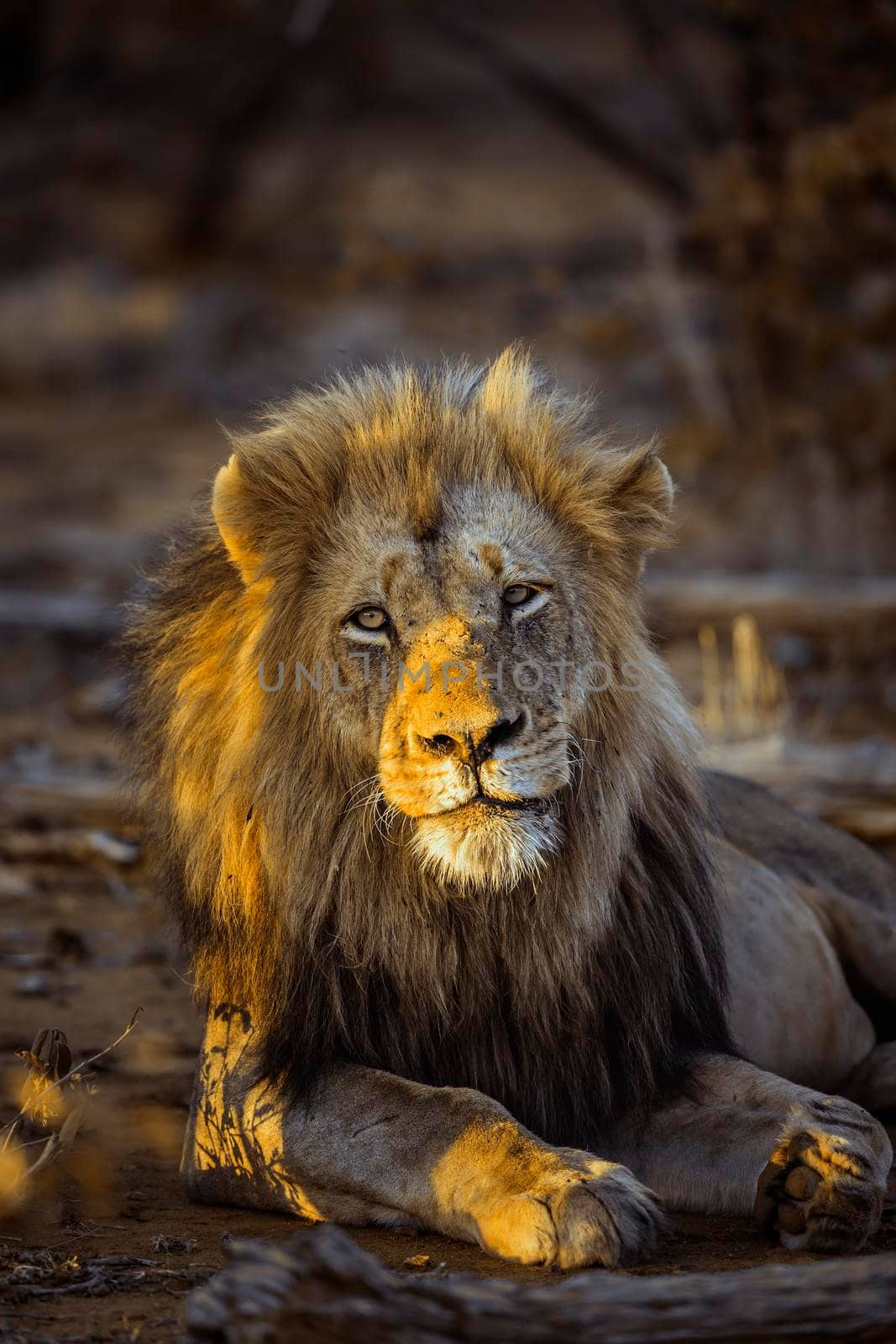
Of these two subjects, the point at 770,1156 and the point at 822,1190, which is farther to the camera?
the point at 770,1156

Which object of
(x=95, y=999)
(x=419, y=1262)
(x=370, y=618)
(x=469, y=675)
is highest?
(x=370, y=618)

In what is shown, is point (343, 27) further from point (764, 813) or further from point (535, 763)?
point (535, 763)

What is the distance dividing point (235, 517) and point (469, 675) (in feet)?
2.35

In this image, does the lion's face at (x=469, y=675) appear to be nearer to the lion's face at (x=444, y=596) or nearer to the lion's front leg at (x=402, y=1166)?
Result: the lion's face at (x=444, y=596)

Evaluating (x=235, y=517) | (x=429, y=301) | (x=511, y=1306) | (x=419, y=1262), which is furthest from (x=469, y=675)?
(x=429, y=301)

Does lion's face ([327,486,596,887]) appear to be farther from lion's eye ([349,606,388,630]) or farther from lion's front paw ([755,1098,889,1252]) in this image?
lion's front paw ([755,1098,889,1252])

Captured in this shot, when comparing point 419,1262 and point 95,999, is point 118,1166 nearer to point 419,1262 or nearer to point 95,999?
point 419,1262

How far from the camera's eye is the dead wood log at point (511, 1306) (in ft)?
7.17

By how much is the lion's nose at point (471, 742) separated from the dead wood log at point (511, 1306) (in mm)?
1095

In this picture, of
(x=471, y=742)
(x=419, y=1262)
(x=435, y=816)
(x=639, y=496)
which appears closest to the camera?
(x=419, y=1262)

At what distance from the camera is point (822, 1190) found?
310cm

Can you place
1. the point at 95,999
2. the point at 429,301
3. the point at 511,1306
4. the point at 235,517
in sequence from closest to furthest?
the point at 511,1306
the point at 235,517
the point at 95,999
the point at 429,301

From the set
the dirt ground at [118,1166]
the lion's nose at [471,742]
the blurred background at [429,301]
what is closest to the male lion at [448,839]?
the lion's nose at [471,742]

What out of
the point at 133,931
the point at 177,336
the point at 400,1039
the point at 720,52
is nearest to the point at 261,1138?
the point at 400,1039
